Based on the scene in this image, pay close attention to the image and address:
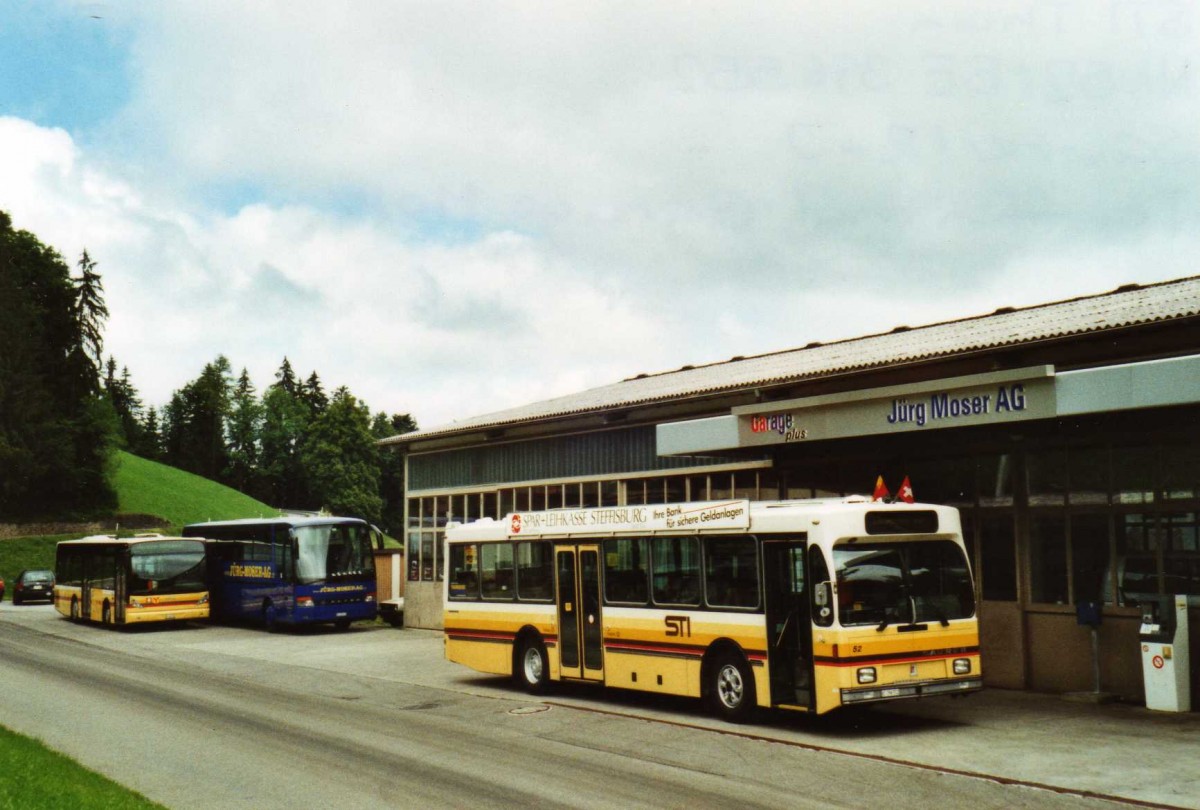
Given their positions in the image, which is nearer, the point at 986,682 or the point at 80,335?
the point at 986,682

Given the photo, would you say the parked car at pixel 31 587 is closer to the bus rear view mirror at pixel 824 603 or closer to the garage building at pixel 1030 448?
the garage building at pixel 1030 448

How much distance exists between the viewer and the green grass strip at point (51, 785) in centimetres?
876

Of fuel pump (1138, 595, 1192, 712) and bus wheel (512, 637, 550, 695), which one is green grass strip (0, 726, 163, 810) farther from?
fuel pump (1138, 595, 1192, 712)

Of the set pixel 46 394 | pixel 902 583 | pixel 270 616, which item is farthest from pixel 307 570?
pixel 46 394

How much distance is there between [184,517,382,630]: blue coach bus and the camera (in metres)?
31.6

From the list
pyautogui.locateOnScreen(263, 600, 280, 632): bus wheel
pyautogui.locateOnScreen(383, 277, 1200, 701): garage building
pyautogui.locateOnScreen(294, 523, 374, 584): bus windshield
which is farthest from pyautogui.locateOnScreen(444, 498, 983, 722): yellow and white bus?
pyautogui.locateOnScreen(263, 600, 280, 632): bus wheel

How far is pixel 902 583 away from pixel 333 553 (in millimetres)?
22122

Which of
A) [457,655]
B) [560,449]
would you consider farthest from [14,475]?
[457,655]

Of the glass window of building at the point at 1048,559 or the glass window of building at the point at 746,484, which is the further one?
the glass window of building at the point at 746,484

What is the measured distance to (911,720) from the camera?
1417 cm

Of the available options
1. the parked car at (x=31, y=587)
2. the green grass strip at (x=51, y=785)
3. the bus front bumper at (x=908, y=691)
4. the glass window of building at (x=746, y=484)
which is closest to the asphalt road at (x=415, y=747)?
the green grass strip at (x=51, y=785)

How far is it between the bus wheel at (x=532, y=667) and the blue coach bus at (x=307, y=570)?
14729mm

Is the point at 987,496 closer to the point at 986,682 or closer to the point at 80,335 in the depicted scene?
the point at 986,682

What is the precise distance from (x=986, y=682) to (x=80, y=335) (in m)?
79.2
